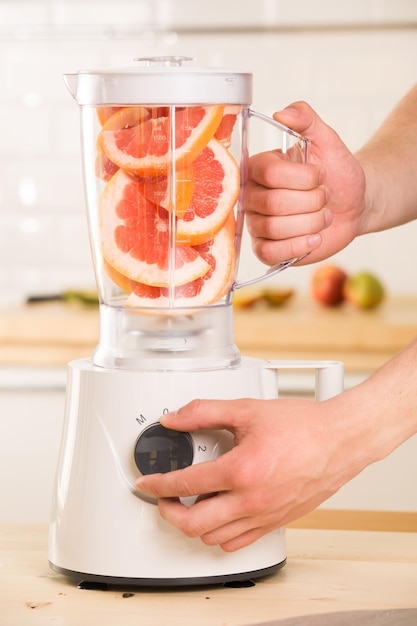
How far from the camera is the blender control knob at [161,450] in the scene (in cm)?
83

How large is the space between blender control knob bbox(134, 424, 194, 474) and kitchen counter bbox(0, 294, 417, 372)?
4.08 ft

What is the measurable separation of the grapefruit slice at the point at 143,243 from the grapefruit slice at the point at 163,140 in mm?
17

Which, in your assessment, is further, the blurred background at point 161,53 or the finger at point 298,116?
the blurred background at point 161,53

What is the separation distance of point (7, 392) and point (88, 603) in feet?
4.33

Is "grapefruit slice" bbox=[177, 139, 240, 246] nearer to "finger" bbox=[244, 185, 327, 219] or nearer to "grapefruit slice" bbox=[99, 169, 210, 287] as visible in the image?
"grapefruit slice" bbox=[99, 169, 210, 287]

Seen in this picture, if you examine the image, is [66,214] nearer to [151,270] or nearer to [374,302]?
[374,302]

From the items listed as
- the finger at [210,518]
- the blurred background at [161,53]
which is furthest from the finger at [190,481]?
the blurred background at [161,53]

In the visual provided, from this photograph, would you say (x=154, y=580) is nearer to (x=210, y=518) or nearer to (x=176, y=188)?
(x=210, y=518)

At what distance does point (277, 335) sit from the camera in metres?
2.08

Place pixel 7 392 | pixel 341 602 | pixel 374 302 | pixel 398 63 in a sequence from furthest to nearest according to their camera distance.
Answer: pixel 398 63 → pixel 374 302 → pixel 7 392 → pixel 341 602

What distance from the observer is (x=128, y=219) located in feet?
2.91

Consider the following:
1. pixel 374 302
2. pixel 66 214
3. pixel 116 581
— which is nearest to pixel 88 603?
pixel 116 581

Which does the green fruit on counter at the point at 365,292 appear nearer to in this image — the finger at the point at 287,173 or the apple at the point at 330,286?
the apple at the point at 330,286

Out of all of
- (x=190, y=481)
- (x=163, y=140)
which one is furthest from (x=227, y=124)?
(x=190, y=481)
